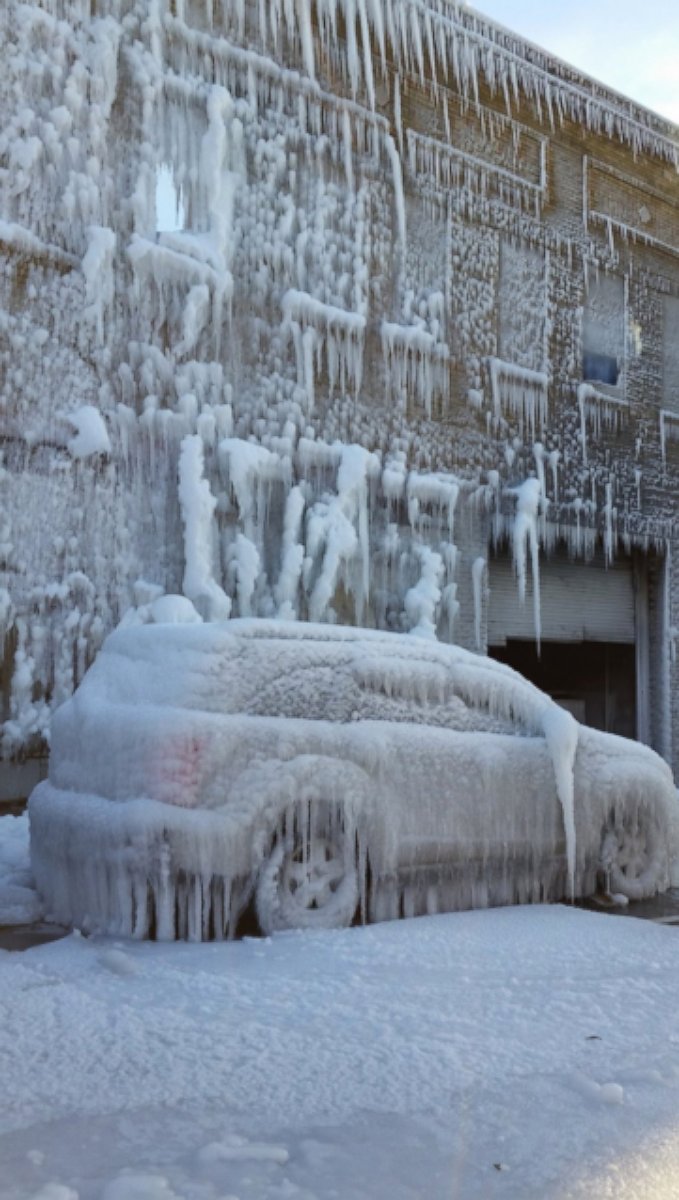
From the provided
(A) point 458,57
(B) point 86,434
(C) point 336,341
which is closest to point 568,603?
(C) point 336,341

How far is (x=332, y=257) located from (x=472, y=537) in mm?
3750

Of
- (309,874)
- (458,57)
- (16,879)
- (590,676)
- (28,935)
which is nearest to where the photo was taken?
(28,935)

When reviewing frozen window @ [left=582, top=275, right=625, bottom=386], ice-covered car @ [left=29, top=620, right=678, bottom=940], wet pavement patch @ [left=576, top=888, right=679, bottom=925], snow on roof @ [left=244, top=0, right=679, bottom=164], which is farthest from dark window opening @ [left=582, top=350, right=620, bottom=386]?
wet pavement patch @ [left=576, top=888, right=679, bottom=925]

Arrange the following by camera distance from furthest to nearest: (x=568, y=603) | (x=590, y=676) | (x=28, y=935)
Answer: (x=590, y=676)
(x=568, y=603)
(x=28, y=935)

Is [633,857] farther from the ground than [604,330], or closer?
closer

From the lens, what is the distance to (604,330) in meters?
15.9

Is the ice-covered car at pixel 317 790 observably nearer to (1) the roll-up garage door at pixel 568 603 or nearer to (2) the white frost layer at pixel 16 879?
(2) the white frost layer at pixel 16 879

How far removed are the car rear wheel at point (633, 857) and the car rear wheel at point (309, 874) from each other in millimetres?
1944

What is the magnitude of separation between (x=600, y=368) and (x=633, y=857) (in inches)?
411

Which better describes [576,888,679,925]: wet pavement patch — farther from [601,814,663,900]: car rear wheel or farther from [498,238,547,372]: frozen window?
[498,238,547,372]: frozen window

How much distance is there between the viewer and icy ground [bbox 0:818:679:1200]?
8.70 ft

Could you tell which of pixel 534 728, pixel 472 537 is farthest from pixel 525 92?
pixel 534 728

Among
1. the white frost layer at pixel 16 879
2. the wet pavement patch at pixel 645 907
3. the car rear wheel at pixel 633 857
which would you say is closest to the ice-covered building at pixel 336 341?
the white frost layer at pixel 16 879

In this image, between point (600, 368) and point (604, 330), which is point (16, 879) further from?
point (604, 330)
